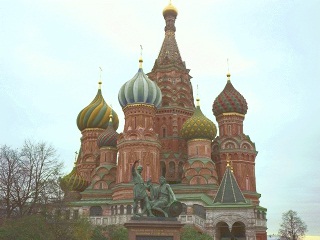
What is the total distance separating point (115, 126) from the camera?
54.6 meters

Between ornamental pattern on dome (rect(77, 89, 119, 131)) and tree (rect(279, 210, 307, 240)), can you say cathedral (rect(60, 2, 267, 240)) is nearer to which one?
ornamental pattern on dome (rect(77, 89, 119, 131))

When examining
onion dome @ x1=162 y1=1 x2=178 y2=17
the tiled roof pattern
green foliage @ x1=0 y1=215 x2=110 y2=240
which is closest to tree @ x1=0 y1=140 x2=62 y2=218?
green foliage @ x1=0 y1=215 x2=110 y2=240

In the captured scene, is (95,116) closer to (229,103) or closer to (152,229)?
(229,103)

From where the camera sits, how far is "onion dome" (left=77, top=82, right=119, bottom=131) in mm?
53594

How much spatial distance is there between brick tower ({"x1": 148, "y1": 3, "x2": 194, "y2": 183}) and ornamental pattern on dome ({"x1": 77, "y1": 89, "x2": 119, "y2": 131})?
22.4ft

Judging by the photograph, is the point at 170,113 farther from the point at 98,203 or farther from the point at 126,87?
the point at 98,203

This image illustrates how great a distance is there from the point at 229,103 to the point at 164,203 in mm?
31765

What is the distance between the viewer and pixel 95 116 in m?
53.8

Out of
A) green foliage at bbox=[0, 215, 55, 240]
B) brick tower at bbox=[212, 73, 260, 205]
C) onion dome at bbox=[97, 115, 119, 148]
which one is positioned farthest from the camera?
onion dome at bbox=[97, 115, 119, 148]

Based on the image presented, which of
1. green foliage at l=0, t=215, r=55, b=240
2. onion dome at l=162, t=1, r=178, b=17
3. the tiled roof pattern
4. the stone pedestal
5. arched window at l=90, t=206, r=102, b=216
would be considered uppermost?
onion dome at l=162, t=1, r=178, b=17

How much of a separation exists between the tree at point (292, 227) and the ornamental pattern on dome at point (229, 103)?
23.1 meters

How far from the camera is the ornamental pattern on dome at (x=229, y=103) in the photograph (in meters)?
48.8

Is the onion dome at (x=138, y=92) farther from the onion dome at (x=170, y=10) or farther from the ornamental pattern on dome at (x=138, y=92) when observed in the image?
the onion dome at (x=170, y=10)

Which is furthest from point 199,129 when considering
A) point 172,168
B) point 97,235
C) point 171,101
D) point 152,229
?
point 152,229
